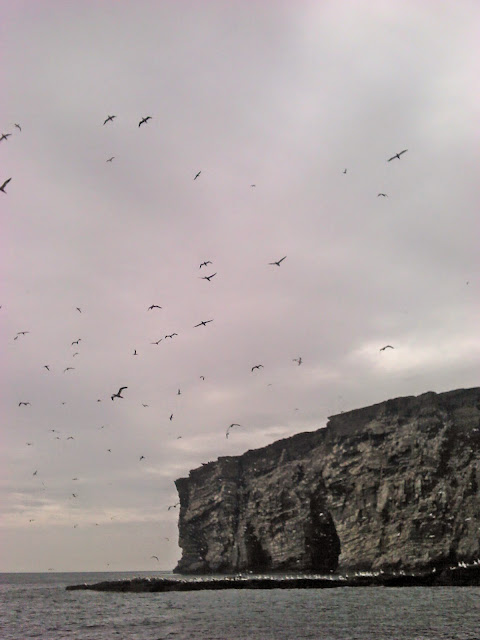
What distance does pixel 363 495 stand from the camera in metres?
98.6

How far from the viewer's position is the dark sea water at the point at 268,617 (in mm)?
36188

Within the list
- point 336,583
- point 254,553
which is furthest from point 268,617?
point 254,553

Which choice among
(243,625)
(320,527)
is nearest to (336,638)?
(243,625)

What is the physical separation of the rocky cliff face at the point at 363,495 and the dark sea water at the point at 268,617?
68.8 feet

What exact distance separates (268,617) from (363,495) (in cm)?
5610

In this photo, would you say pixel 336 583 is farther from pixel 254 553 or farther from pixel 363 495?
pixel 254 553

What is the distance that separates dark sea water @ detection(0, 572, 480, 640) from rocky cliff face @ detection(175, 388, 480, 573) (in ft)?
68.8

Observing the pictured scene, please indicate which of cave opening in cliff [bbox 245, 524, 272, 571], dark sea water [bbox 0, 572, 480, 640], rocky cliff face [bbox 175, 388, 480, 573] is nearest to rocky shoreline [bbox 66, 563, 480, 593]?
dark sea water [bbox 0, 572, 480, 640]

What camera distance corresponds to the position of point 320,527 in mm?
110812

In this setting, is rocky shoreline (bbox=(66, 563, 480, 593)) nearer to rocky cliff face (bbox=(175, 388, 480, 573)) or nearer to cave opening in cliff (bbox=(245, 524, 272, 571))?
rocky cliff face (bbox=(175, 388, 480, 573))

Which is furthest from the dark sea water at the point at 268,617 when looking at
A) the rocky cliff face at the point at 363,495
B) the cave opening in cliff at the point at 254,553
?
the cave opening in cliff at the point at 254,553

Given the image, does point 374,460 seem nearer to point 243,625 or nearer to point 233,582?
point 233,582

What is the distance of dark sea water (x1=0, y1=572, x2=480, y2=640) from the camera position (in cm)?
3619

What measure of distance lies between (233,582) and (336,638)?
51.9 m
